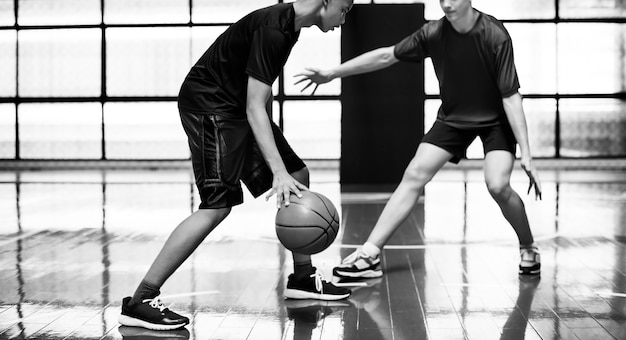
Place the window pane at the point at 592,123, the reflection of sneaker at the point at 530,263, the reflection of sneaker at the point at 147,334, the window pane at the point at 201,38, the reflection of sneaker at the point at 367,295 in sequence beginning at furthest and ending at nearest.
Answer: the window pane at the point at 201,38 < the window pane at the point at 592,123 < the reflection of sneaker at the point at 530,263 < the reflection of sneaker at the point at 367,295 < the reflection of sneaker at the point at 147,334

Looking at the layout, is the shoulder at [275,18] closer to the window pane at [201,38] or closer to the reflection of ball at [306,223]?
the reflection of ball at [306,223]

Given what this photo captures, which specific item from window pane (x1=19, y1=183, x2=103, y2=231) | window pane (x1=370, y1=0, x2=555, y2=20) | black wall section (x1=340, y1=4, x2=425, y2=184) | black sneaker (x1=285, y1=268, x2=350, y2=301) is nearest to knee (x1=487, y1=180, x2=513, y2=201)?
black sneaker (x1=285, y1=268, x2=350, y2=301)

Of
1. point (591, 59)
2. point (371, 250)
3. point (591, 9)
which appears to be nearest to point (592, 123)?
point (591, 59)

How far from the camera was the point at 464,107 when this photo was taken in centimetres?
387

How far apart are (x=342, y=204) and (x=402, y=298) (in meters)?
3.85

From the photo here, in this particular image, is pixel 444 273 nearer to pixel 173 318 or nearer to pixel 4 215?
pixel 173 318

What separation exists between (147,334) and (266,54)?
3.33ft

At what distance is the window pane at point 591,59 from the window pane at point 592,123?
202mm

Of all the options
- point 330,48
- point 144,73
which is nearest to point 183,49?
point 144,73

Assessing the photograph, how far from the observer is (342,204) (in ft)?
23.8

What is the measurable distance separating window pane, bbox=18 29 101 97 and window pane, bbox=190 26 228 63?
1418 millimetres

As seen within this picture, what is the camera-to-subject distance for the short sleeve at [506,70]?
12.1 feet

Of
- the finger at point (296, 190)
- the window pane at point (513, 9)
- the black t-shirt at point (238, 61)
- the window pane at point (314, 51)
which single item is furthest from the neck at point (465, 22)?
the window pane at point (513, 9)

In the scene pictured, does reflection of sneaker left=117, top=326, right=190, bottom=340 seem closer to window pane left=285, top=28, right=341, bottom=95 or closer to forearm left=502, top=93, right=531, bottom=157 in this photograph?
forearm left=502, top=93, right=531, bottom=157
